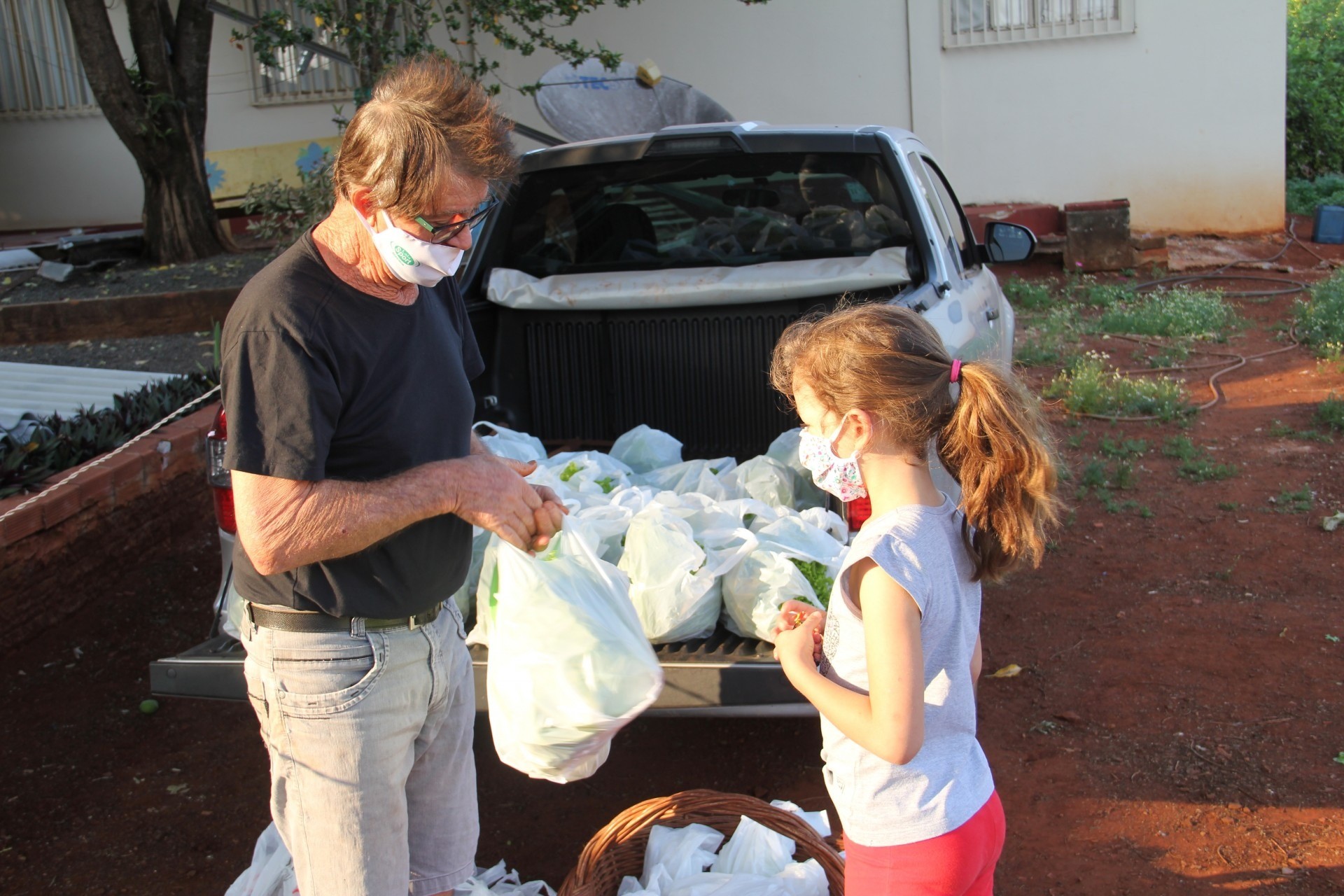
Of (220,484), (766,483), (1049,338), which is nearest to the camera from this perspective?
(220,484)

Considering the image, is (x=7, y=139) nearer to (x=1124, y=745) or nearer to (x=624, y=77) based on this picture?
(x=624, y=77)

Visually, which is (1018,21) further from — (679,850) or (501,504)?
(501,504)

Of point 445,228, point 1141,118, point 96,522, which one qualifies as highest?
point 1141,118

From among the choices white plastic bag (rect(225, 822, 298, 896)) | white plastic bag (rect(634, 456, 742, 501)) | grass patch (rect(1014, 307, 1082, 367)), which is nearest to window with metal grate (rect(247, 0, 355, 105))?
grass patch (rect(1014, 307, 1082, 367))

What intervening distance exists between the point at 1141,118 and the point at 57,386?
35.4ft

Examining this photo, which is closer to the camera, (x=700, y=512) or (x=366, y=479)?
(x=366, y=479)

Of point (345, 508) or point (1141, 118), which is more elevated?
point (1141, 118)

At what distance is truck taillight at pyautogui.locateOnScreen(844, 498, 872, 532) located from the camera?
323cm

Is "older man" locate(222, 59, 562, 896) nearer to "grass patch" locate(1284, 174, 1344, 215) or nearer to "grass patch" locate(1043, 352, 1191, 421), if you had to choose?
"grass patch" locate(1043, 352, 1191, 421)

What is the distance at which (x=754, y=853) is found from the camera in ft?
9.12

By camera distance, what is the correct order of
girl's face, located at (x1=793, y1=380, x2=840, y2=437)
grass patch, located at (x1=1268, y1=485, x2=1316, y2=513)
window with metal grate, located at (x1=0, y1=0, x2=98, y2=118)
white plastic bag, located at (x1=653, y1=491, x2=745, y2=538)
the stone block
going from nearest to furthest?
1. girl's face, located at (x1=793, y1=380, x2=840, y2=437)
2. white plastic bag, located at (x1=653, y1=491, x2=745, y2=538)
3. grass patch, located at (x1=1268, y1=485, x2=1316, y2=513)
4. the stone block
5. window with metal grate, located at (x1=0, y1=0, x2=98, y2=118)

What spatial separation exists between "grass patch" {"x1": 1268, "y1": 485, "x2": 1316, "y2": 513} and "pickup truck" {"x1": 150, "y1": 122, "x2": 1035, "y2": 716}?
6.52 feet

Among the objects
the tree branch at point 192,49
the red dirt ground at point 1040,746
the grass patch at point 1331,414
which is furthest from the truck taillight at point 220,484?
the tree branch at point 192,49

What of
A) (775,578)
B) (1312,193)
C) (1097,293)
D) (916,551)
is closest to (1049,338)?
(1097,293)
